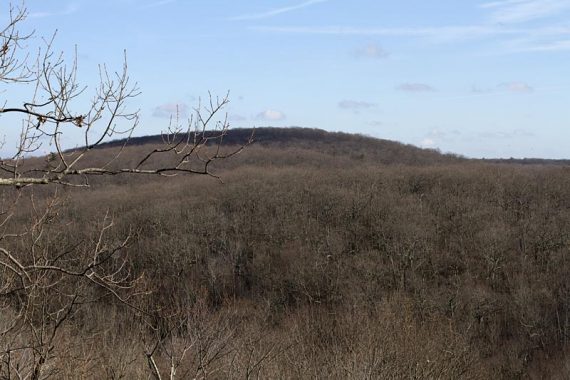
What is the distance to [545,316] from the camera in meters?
34.5

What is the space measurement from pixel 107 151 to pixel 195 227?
167 feet

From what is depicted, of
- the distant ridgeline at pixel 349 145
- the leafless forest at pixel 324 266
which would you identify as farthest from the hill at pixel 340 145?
the leafless forest at pixel 324 266

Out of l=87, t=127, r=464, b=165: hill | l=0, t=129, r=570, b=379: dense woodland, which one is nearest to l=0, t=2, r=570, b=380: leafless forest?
l=0, t=129, r=570, b=379: dense woodland

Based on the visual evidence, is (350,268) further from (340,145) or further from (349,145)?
(349,145)

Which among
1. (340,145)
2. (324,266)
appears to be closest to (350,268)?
(324,266)

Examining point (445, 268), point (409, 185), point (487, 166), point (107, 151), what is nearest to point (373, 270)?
point (445, 268)

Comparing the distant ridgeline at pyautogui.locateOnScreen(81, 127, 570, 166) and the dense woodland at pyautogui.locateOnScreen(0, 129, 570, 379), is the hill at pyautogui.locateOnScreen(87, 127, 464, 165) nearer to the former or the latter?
the distant ridgeline at pyautogui.locateOnScreen(81, 127, 570, 166)

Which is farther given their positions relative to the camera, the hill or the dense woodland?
the hill

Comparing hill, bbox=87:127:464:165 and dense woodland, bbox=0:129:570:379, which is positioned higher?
hill, bbox=87:127:464:165

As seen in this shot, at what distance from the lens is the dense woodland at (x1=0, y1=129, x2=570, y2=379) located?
62.3 ft

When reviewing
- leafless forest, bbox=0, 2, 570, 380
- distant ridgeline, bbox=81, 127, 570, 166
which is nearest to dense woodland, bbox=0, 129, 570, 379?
leafless forest, bbox=0, 2, 570, 380

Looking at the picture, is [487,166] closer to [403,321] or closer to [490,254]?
[490,254]

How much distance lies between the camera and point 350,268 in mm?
41406

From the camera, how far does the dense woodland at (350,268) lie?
62.3ft
